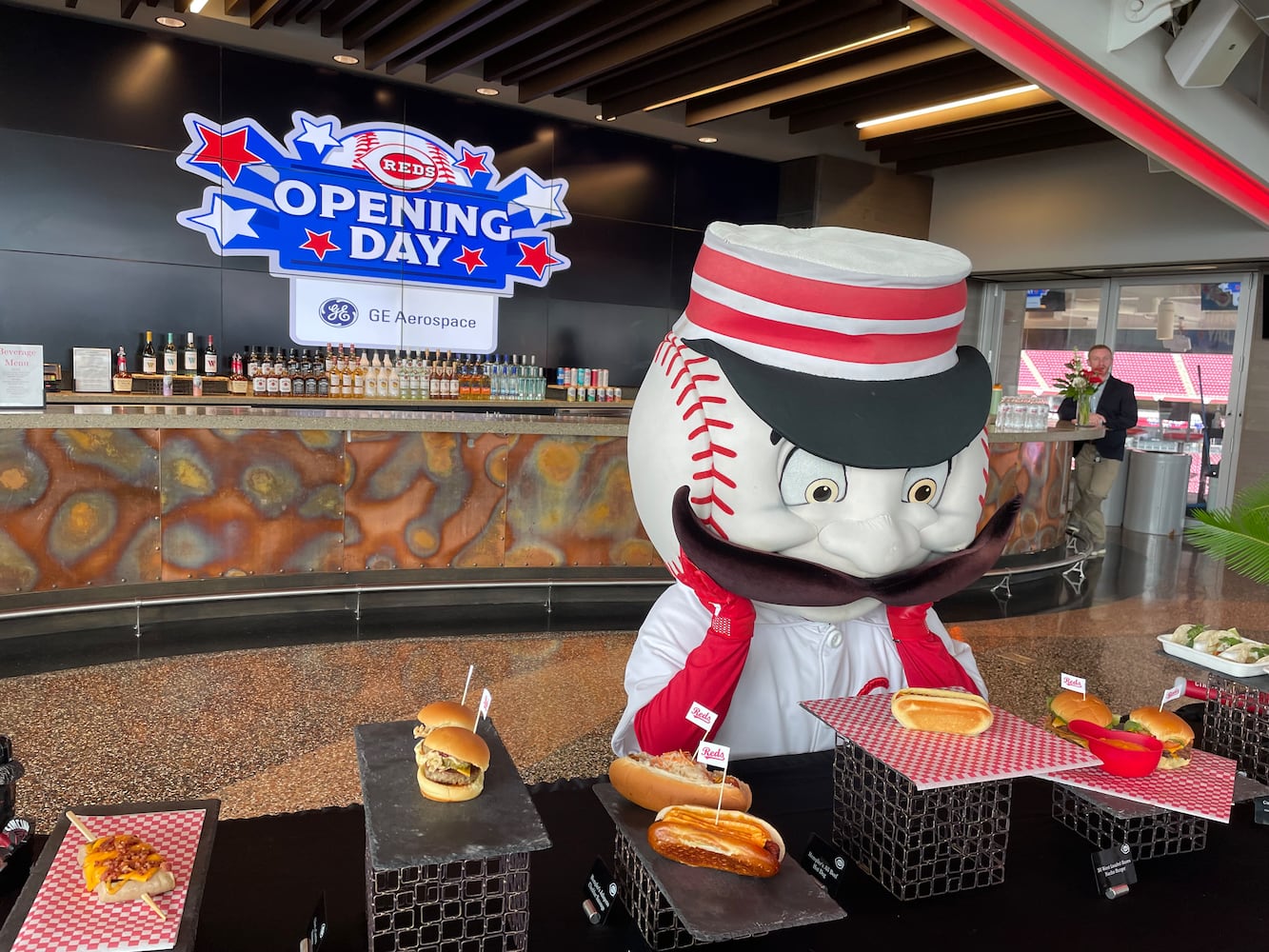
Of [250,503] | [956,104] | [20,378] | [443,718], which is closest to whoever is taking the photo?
[443,718]

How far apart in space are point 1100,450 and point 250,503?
19.9 ft

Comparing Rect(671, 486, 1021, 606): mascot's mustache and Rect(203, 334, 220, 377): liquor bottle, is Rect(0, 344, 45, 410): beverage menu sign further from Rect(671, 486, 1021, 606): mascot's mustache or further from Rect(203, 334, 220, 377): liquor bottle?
Rect(671, 486, 1021, 606): mascot's mustache

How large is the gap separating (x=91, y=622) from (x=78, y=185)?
3168mm

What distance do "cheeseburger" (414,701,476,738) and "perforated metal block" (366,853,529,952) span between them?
0.60 feet

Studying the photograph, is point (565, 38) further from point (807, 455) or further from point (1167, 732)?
point (1167, 732)

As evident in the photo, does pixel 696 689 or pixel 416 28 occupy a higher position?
pixel 416 28

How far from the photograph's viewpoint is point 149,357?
19.7 ft

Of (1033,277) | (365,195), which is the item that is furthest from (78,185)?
(1033,277)

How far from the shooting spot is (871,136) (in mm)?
7977

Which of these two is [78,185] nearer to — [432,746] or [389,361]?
[389,361]

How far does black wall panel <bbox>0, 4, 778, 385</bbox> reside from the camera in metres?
5.61

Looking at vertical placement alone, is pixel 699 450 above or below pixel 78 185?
below

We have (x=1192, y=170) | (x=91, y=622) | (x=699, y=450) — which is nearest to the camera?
(x=699, y=450)

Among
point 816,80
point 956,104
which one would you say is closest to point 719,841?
point 816,80
